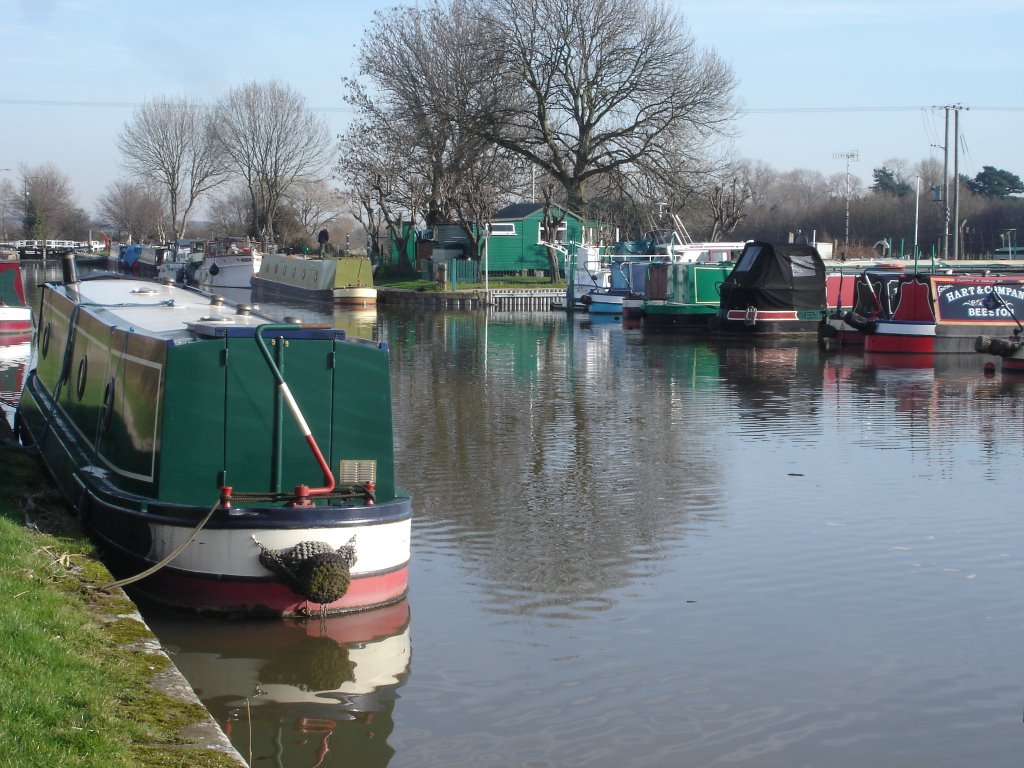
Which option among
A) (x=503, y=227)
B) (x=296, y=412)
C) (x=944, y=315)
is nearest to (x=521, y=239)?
(x=503, y=227)

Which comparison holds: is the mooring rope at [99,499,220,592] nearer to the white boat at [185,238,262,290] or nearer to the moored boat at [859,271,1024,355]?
the moored boat at [859,271,1024,355]

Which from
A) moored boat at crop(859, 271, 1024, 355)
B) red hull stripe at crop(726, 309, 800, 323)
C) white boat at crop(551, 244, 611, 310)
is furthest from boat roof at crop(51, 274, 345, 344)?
white boat at crop(551, 244, 611, 310)

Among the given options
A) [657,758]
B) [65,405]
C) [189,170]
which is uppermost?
[189,170]

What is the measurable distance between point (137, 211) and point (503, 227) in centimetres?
8537

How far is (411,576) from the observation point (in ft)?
30.9

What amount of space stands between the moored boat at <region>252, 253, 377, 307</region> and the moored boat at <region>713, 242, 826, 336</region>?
21318 mm

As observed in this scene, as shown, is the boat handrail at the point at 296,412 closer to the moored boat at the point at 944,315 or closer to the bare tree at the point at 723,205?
the moored boat at the point at 944,315

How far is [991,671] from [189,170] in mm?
98307

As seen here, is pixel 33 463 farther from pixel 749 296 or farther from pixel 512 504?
pixel 749 296

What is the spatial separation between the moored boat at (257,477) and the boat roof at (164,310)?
0.07m

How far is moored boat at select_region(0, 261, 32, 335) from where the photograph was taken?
27.7 metres

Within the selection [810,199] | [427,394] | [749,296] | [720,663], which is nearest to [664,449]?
[427,394]

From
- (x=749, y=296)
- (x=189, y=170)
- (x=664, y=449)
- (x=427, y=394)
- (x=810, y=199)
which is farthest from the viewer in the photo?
(x=810, y=199)

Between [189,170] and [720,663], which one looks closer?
[720,663]
